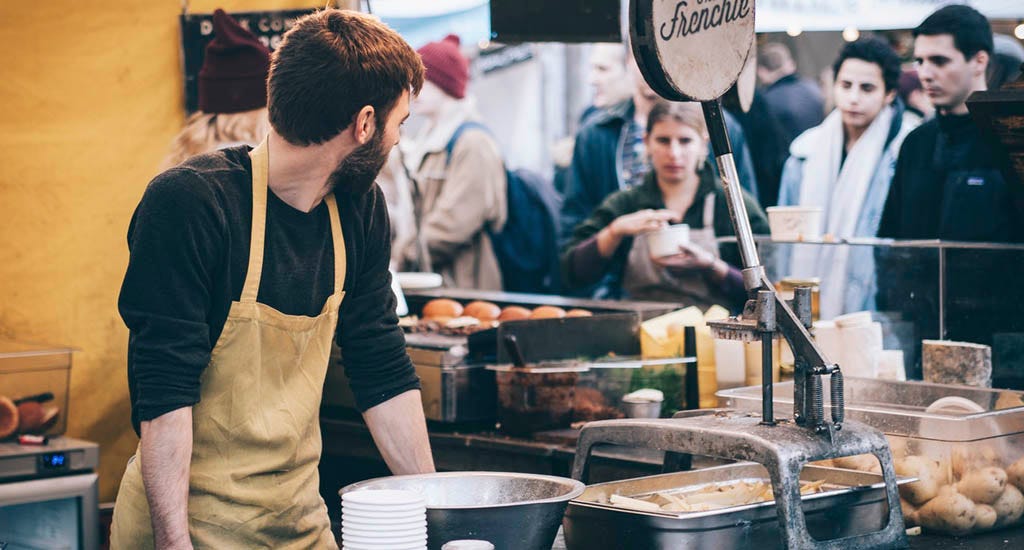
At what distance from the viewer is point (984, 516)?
2.39 meters

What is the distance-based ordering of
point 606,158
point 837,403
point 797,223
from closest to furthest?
1. point 837,403
2. point 797,223
3. point 606,158

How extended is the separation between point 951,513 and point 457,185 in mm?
4184

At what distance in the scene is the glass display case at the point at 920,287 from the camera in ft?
10.2

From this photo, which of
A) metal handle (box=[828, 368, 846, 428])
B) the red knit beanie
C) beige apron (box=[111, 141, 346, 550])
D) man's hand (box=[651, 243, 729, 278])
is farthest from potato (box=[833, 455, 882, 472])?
the red knit beanie

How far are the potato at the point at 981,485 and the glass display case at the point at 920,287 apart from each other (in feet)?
2.53

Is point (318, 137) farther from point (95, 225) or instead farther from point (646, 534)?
point (95, 225)

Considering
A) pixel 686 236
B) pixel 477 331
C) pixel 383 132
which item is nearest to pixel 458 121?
pixel 686 236

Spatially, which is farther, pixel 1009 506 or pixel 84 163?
pixel 84 163

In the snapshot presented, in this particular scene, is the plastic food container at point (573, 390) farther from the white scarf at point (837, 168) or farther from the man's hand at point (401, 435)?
the white scarf at point (837, 168)

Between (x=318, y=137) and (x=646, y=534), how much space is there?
917mm

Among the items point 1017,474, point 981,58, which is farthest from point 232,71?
point 1017,474

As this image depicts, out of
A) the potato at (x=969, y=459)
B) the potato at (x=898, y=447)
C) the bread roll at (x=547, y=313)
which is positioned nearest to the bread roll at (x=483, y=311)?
the bread roll at (x=547, y=313)

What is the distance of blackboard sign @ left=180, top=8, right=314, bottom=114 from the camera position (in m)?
4.06

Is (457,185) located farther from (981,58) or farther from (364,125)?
(364,125)
